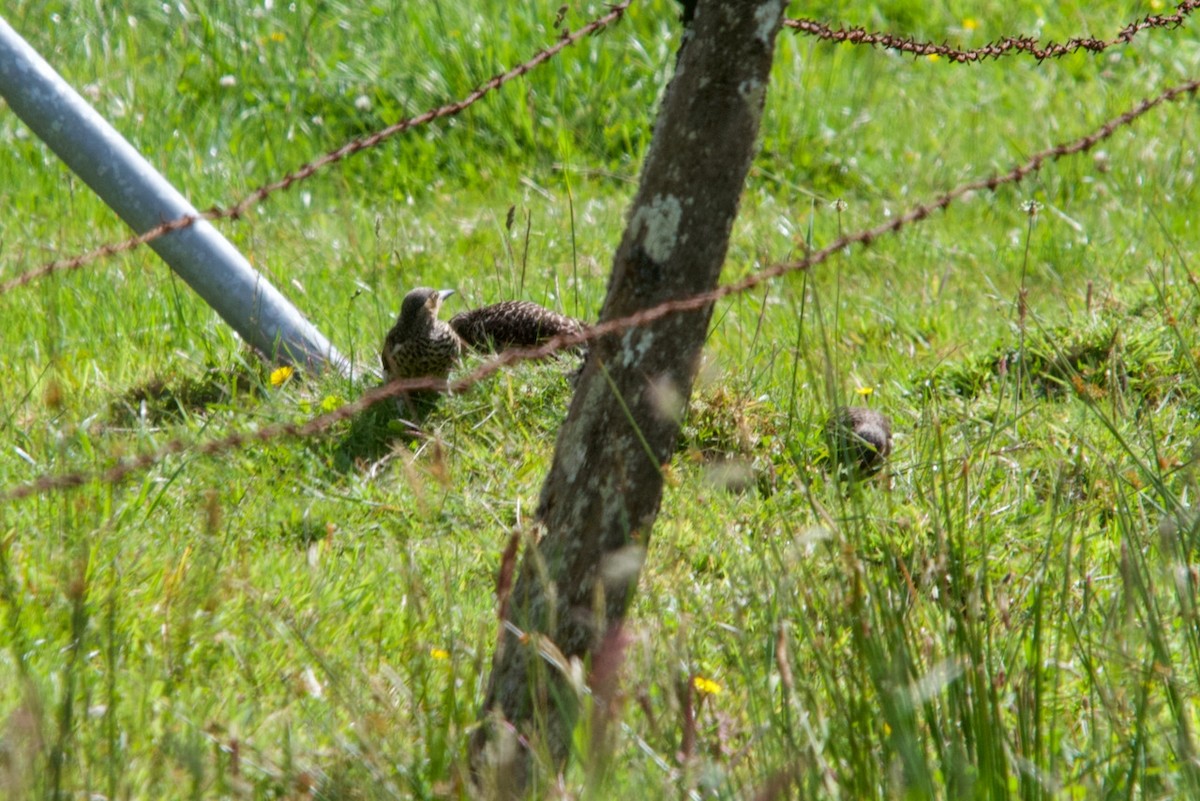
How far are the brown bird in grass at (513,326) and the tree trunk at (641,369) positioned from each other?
6.85 ft

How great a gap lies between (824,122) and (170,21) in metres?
3.73

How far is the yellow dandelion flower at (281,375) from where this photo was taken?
15.0 feet

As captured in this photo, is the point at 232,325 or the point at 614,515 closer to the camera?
the point at 614,515

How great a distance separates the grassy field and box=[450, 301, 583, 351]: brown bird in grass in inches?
7.3

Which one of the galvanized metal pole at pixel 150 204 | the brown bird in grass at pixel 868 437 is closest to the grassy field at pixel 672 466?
the brown bird in grass at pixel 868 437

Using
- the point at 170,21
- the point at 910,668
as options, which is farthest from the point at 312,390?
the point at 170,21

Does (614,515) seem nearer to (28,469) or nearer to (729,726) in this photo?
(729,726)

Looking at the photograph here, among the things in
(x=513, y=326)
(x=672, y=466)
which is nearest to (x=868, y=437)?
(x=672, y=466)

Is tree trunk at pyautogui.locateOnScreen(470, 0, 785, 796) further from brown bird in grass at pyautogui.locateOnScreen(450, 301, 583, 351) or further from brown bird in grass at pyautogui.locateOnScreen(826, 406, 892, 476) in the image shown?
brown bird in grass at pyautogui.locateOnScreen(450, 301, 583, 351)

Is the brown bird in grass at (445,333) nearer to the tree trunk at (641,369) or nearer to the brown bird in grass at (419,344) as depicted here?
the brown bird in grass at (419,344)

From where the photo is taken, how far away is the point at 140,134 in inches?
267

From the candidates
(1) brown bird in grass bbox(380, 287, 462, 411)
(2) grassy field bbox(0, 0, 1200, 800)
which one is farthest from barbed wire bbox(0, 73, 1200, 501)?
(1) brown bird in grass bbox(380, 287, 462, 411)

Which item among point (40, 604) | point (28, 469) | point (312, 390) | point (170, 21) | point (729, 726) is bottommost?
point (729, 726)

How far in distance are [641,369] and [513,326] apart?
2.31 meters
